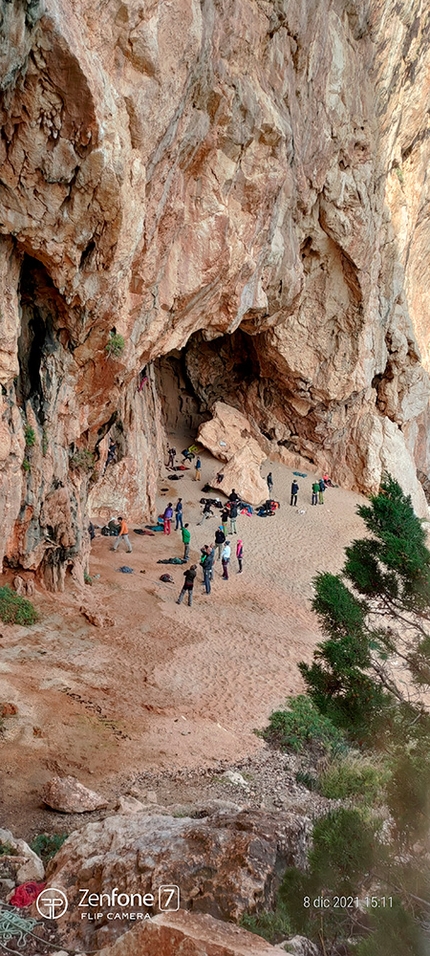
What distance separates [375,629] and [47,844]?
4.05m

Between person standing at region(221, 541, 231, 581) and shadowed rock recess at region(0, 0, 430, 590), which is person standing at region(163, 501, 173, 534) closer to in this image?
shadowed rock recess at region(0, 0, 430, 590)

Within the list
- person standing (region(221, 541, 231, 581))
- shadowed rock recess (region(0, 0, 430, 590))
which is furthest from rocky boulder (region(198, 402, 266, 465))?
person standing (region(221, 541, 231, 581))

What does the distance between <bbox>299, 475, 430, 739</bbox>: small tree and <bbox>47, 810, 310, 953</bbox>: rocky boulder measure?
47.2 inches

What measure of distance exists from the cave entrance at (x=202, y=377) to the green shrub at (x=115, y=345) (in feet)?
57.5

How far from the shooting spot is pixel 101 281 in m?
11.9

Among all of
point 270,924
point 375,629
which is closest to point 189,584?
point 375,629

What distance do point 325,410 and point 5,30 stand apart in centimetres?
2452

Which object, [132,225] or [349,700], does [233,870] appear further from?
[132,225]

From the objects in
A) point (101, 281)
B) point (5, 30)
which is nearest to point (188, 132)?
point (101, 281)

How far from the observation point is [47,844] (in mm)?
6082

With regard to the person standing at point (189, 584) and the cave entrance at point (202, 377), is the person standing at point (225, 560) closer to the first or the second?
the person standing at point (189, 584)

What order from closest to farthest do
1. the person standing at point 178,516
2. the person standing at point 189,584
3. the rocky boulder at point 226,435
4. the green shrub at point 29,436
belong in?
1. the green shrub at point 29,436
2. the person standing at point 189,584
3. the person standing at point 178,516
4. the rocky boulder at point 226,435

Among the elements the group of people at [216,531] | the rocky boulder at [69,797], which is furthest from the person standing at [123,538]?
the rocky boulder at [69,797]

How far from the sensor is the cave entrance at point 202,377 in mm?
31922
